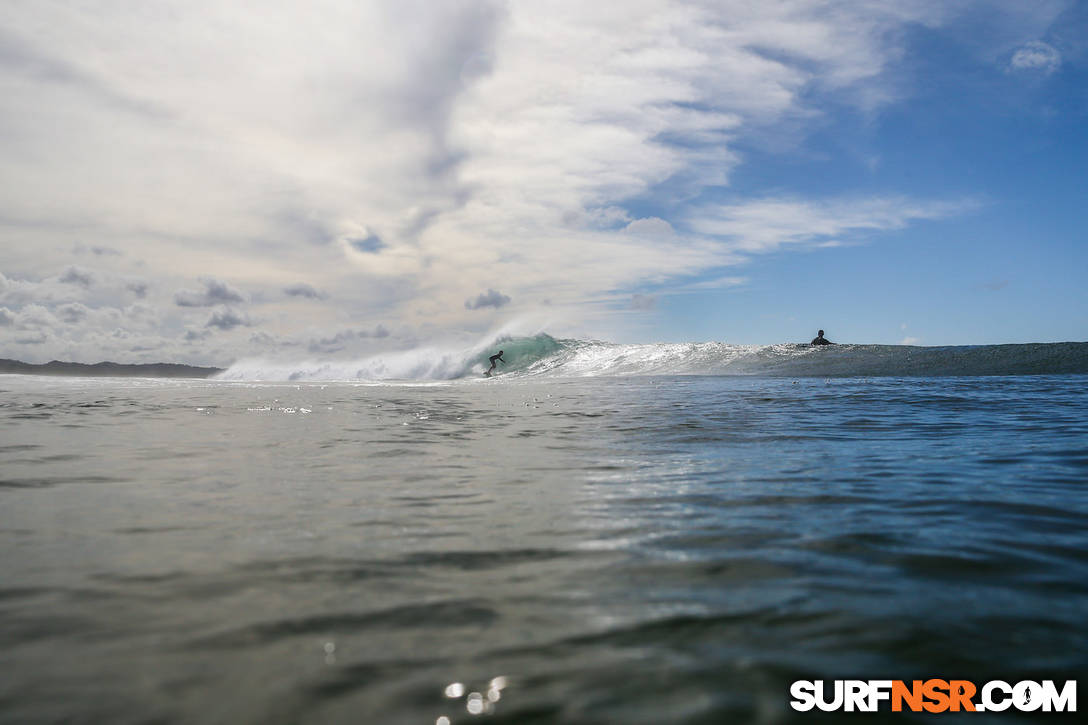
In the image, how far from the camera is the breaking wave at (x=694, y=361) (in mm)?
23016

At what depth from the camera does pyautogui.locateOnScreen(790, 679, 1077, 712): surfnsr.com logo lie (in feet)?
5.58

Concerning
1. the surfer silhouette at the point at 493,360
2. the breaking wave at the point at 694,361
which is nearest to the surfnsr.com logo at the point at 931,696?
the breaking wave at the point at 694,361

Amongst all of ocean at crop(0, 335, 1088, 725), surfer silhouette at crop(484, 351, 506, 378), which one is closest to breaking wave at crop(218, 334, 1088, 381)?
surfer silhouette at crop(484, 351, 506, 378)

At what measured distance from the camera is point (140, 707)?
1636 mm

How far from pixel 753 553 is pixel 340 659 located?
186cm

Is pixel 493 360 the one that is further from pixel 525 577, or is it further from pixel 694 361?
pixel 525 577

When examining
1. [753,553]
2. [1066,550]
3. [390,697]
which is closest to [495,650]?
[390,697]

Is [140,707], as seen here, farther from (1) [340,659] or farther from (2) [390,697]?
(2) [390,697]

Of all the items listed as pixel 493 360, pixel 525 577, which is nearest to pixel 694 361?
pixel 493 360

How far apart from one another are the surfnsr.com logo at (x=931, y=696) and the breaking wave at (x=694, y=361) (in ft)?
74.2

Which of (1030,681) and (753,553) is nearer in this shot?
(1030,681)

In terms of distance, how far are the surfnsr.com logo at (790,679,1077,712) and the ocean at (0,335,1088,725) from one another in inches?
1.7

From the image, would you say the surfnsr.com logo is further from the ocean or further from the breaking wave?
the breaking wave

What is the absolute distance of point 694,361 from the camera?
31.9 m
